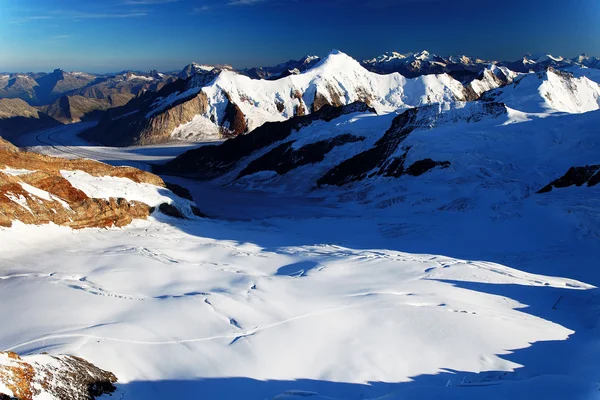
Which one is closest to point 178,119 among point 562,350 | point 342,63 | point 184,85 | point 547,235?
point 184,85

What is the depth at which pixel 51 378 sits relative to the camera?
11898 mm

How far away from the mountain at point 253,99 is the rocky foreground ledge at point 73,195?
82.4 m

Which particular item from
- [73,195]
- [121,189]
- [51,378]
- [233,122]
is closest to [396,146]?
[121,189]

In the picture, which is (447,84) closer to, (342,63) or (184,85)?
(342,63)

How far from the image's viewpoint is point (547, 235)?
3278cm

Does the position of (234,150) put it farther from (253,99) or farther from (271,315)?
(271,315)

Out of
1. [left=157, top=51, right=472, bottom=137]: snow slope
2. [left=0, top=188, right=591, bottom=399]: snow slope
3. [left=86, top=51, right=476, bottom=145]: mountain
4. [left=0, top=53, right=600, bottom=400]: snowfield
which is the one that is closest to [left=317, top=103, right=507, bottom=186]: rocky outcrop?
[left=0, top=53, right=600, bottom=400]: snowfield

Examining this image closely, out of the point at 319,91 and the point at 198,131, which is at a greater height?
the point at 319,91

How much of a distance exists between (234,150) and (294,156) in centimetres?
2163

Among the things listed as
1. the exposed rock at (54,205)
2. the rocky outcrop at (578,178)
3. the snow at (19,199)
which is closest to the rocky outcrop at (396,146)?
the rocky outcrop at (578,178)

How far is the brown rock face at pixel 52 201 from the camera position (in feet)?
87.2

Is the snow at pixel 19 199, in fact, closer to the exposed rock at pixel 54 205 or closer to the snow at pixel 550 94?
the exposed rock at pixel 54 205

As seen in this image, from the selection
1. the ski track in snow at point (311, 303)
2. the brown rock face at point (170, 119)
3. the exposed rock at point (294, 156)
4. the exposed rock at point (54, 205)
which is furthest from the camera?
the brown rock face at point (170, 119)

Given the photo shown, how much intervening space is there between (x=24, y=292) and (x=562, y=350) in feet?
75.0
